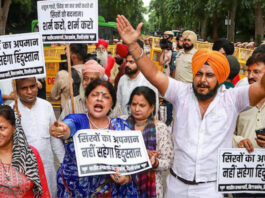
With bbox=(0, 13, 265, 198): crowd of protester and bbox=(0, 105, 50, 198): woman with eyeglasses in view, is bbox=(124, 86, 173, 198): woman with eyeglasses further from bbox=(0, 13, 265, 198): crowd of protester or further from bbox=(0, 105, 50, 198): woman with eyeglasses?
bbox=(0, 105, 50, 198): woman with eyeglasses

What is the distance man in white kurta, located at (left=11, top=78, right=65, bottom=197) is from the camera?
11.2 feet

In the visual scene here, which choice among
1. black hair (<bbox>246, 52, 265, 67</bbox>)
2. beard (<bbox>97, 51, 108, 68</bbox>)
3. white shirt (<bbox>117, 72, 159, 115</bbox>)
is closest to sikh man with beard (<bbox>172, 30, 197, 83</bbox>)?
beard (<bbox>97, 51, 108, 68</bbox>)

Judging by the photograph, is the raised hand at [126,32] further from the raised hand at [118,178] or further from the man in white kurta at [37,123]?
the man in white kurta at [37,123]

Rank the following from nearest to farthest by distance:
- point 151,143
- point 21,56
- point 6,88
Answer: point 151,143 < point 21,56 < point 6,88

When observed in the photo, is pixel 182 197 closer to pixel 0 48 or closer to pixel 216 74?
pixel 216 74

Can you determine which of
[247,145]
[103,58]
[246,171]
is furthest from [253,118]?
[103,58]

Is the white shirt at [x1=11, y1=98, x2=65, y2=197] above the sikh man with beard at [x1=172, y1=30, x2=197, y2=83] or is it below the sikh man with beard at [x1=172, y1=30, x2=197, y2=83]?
below

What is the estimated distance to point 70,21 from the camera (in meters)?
4.05

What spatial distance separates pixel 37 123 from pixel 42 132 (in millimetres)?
101

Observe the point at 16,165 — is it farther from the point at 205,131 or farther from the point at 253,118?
the point at 253,118

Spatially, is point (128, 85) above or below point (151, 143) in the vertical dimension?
above

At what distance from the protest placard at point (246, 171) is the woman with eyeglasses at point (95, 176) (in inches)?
31.5

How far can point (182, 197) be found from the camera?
2.71m

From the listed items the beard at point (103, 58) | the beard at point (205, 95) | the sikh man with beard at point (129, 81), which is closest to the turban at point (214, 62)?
the beard at point (205, 95)
